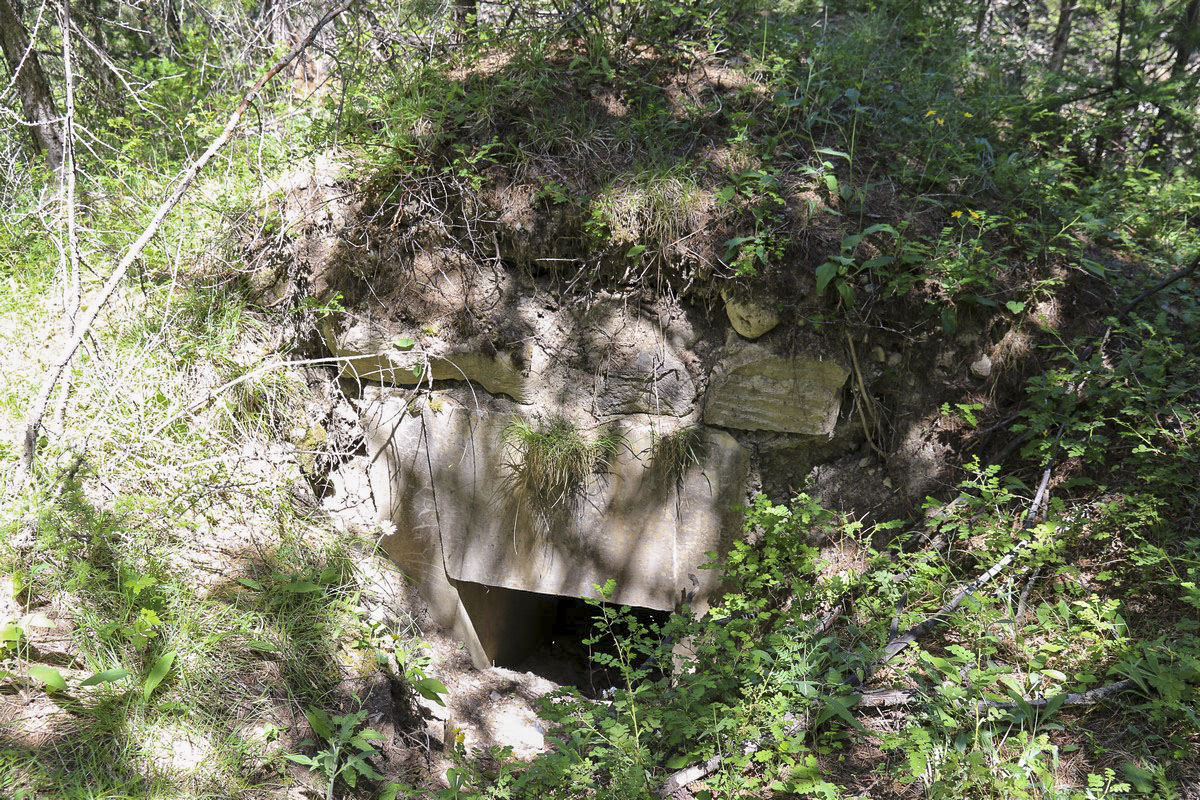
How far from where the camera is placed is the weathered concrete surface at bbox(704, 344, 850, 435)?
3.72 meters

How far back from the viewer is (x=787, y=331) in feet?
12.2

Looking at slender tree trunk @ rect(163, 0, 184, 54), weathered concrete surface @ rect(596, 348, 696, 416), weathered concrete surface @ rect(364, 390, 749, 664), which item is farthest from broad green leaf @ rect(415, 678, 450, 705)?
slender tree trunk @ rect(163, 0, 184, 54)

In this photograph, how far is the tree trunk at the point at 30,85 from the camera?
Answer: 4141 mm

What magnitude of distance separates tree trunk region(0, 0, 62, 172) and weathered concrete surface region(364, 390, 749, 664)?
8.20 feet

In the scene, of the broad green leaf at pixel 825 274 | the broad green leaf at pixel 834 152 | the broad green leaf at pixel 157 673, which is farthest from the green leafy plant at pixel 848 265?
the broad green leaf at pixel 157 673

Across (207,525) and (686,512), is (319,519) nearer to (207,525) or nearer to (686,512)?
(207,525)

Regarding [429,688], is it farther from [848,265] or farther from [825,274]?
[848,265]

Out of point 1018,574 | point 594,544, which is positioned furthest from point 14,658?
point 1018,574

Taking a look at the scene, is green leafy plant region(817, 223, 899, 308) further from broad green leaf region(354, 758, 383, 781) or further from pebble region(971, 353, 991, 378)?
broad green leaf region(354, 758, 383, 781)

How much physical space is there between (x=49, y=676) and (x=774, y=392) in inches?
125

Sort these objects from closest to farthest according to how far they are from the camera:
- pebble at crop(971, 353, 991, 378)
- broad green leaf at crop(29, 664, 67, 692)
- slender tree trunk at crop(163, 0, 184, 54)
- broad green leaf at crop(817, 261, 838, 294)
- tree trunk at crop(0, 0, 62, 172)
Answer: broad green leaf at crop(29, 664, 67, 692)
broad green leaf at crop(817, 261, 838, 294)
pebble at crop(971, 353, 991, 378)
tree trunk at crop(0, 0, 62, 172)
slender tree trunk at crop(163, 0, 184, 54)

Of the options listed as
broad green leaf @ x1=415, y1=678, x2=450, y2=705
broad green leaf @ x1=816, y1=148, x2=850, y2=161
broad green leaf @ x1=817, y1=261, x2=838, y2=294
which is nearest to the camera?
broad green leaf @ x1=415, y1=678, x2=450, y2=705

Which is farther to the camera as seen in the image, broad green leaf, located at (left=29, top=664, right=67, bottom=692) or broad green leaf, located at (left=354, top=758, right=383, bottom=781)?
broad green leaf, located at (left=354, top=758, right=383, bottom=781)

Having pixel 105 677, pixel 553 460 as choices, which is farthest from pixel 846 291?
pixel 105 677
